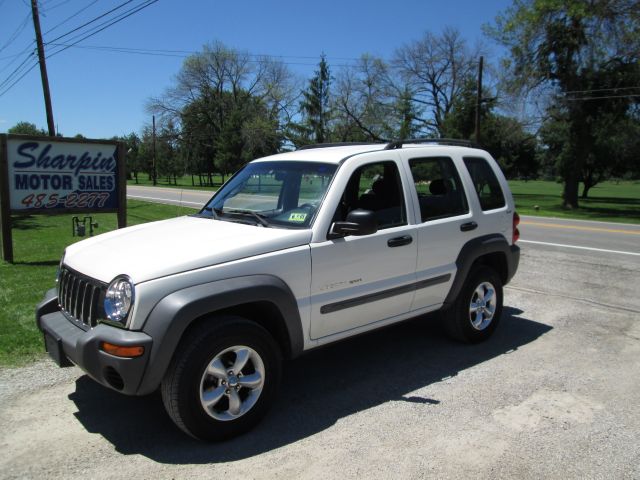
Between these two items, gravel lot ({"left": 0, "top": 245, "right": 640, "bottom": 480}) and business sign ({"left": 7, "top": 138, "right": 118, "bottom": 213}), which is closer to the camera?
gravel lot ({"left": 0, "top": 245, "right": 640, "bottom": 480})

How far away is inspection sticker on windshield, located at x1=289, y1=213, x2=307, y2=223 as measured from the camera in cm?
391

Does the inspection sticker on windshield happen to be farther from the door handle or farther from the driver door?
the door handle

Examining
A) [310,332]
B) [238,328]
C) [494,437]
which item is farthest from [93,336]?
[494,437]

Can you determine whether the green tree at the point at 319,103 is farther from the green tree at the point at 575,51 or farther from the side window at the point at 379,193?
the side window at the point at 379,193

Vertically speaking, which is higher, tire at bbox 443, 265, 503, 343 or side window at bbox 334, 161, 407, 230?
side window at bbox 334, 161, 407, 230

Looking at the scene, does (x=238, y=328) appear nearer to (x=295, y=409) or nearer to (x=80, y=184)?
(x=295, y=409)

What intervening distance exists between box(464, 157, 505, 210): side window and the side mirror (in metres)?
1.84

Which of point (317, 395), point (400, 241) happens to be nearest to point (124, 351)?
point (317, 395)

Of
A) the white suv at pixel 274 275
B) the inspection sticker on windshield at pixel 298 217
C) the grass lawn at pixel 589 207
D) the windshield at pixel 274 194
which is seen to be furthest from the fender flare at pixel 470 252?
the grass lawn at pixel 589 207

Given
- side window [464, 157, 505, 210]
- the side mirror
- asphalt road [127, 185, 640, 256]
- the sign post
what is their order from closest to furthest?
the side mirror → side window [464, 157, 505, 210] → the sign post → asphalt road [127, 185, 640, 256]

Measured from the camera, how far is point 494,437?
11.3 feet

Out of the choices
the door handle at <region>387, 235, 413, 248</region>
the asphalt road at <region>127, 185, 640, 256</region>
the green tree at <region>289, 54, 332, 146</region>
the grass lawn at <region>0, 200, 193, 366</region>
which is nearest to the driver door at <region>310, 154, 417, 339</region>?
the door handle at <region>387, 235, 413, 248</region>

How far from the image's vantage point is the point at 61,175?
9023mm

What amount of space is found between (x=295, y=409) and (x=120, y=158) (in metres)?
7.22
